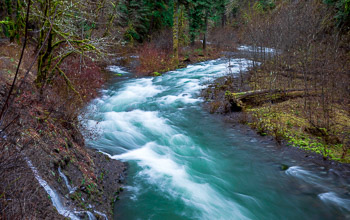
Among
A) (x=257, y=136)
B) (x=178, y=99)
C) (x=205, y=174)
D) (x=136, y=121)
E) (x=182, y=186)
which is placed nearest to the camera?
(x=182, y=186)

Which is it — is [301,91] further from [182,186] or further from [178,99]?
[182,186]

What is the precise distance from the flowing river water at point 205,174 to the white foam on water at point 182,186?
0.02 metres

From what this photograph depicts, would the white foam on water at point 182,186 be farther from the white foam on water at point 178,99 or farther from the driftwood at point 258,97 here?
the white foam on water at point 178,99

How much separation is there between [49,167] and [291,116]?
772 cm

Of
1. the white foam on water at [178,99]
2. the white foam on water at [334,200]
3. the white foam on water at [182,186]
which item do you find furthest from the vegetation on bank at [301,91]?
the white foam on water at [182,186]

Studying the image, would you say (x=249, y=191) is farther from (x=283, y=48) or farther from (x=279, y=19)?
(x=279, y=19)

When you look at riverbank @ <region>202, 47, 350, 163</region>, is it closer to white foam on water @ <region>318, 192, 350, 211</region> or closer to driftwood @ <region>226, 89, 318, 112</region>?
driftwood @ <region>226, 89, 318, 112</region>

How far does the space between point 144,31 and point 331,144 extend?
27.3 meters

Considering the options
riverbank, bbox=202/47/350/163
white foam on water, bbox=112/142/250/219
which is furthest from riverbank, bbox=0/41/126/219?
riverbank, bbox=202/47/350/163

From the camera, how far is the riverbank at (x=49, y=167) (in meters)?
2.56

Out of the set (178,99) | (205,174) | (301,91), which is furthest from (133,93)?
(301,91)

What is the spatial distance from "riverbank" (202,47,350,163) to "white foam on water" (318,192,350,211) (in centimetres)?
123

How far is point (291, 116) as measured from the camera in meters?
8.43

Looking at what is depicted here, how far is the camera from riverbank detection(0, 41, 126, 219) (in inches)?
101
